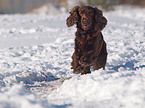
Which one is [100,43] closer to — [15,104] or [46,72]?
[46,72]

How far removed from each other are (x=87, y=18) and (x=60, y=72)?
154cm

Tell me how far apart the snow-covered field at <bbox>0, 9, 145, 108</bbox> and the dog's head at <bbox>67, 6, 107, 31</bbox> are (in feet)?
2.31

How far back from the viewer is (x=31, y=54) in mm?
5445

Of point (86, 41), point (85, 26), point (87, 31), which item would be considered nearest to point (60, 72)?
point (86, 41)

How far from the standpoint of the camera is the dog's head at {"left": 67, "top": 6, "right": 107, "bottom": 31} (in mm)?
3352

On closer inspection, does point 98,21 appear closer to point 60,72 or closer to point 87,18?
point 87,18

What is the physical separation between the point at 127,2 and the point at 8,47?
80.4 ft

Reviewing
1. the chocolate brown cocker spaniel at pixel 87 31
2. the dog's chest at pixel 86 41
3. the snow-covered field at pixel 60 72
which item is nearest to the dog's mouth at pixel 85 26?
the chocolate brown cocker spaniel at pixel 87 31

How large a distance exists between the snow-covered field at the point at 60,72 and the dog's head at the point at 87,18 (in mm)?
705

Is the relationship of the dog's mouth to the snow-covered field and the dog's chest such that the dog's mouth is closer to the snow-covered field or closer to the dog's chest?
the dog's chest

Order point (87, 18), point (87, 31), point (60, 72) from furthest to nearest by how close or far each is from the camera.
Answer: point (60, 72)
point (87, 31)
point (87, 18)

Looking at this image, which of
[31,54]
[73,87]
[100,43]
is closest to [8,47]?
[31,54]

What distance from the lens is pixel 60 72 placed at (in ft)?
14.8

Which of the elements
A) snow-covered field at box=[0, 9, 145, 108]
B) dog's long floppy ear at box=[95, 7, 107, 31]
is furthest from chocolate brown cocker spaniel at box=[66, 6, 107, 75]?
snow-covered field at box=[0, 9, 145, 108]
